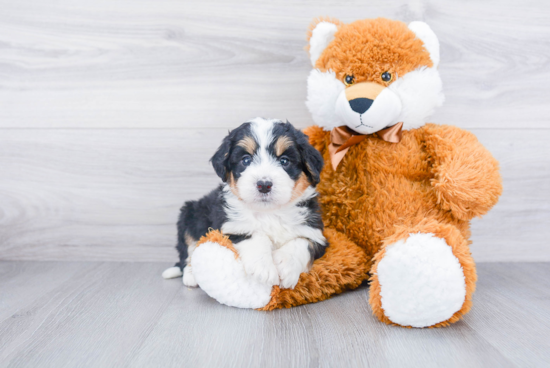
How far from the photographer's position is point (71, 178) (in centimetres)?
210

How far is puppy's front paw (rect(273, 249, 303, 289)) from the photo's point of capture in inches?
53.6

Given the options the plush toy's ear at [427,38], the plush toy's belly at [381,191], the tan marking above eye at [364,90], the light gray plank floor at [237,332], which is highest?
the plush toy's ear at [427,38]

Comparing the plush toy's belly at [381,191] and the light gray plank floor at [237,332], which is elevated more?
the plush toy's belly at [381,191]

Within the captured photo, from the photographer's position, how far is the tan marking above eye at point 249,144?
1.46m

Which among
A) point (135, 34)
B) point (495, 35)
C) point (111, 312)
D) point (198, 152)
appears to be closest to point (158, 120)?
point (198, 152)

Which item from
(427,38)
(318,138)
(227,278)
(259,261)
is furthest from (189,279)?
(427,38)

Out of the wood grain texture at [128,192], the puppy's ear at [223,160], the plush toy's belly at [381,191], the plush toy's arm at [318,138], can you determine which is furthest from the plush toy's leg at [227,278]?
the wood grain texture at [128,192]

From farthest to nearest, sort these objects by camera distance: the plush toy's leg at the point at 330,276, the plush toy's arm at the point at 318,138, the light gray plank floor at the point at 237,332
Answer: the plush toy's arm at the point at 318,138
the plush toy's leg at the point at 330,276
the light gray plank floor at the point at 237,332

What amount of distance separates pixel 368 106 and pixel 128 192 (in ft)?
4.19

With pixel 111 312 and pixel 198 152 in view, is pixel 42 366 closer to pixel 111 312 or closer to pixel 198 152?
pixel 111 312

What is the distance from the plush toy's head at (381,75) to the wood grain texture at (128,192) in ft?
2.12

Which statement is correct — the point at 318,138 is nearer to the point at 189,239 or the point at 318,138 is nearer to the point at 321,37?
the point at 321,37

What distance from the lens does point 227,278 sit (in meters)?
1.37

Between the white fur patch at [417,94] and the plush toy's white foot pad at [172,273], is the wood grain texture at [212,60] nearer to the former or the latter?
the white fur patch at [417,94]
